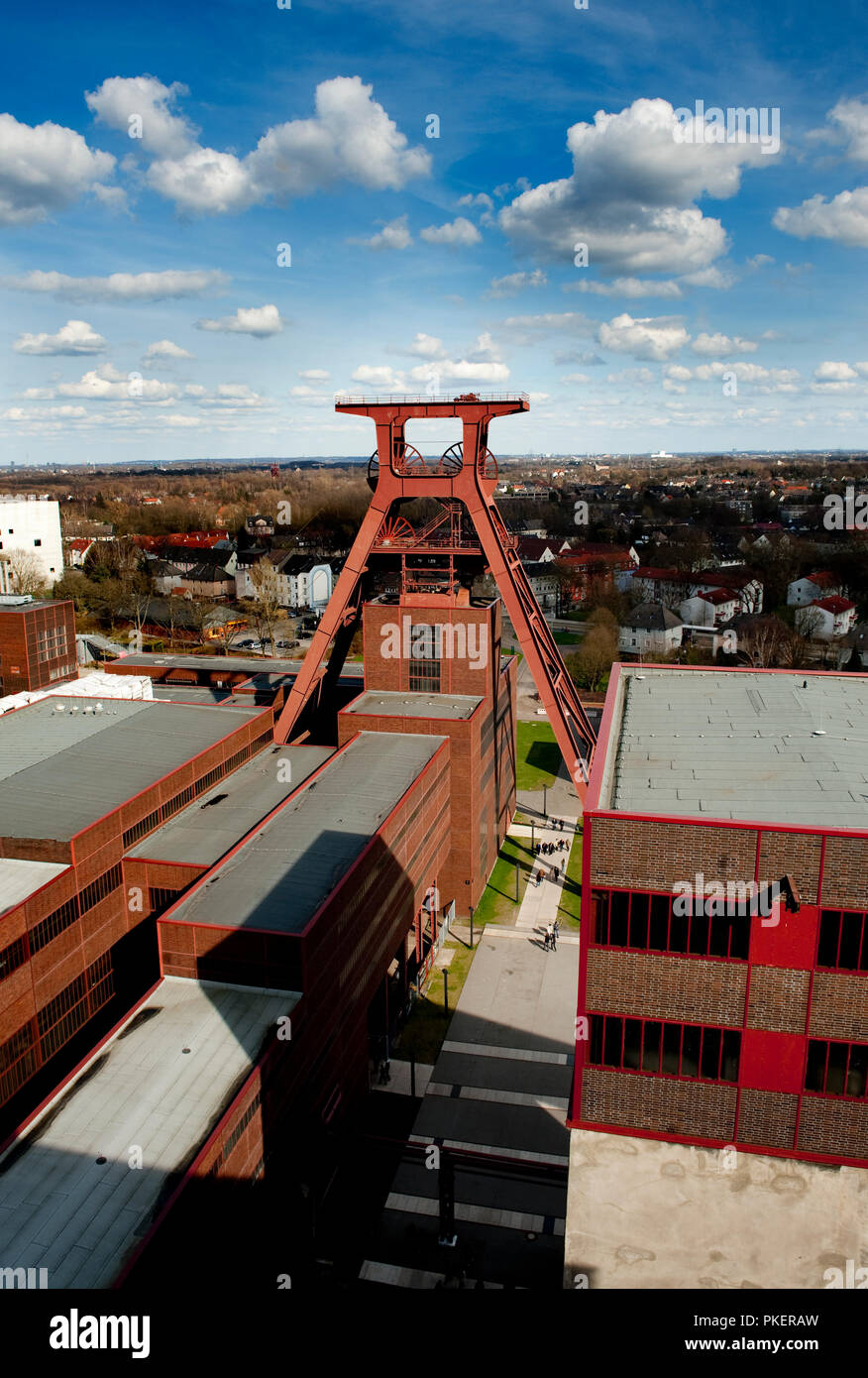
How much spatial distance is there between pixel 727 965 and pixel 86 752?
85.4 ft

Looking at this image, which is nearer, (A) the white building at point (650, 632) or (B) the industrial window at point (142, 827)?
(B) the industrial window at point (142, 827)

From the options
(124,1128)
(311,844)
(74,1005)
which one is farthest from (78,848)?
(124,1128)

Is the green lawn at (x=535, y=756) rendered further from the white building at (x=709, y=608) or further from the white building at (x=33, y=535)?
the white building at (x=33, y=535)

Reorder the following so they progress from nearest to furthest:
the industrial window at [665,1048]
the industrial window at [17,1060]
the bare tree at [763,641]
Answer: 1. the industrial window at [665,1048]
2. the industrial window at [17,1060]
3. the bare tree at [763,641]

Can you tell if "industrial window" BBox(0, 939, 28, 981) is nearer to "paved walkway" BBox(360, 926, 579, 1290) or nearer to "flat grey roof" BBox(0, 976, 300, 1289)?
"flat grey roof" BBox(0, 976, 300, 1289)

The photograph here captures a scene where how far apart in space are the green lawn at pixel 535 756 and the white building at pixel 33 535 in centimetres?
5150

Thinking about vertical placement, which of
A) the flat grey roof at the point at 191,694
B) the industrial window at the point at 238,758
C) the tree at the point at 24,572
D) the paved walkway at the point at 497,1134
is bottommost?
the paved walkway at the point at 497,1134

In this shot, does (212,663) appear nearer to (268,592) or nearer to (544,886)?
(544,886)

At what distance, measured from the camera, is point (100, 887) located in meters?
28.3

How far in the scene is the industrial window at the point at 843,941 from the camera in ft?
54.0

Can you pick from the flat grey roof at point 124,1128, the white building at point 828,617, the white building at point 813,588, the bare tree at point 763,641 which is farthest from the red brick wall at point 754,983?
the white building at point 813,588

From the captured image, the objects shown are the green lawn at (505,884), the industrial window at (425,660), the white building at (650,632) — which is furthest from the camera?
the white building at (650,632)
